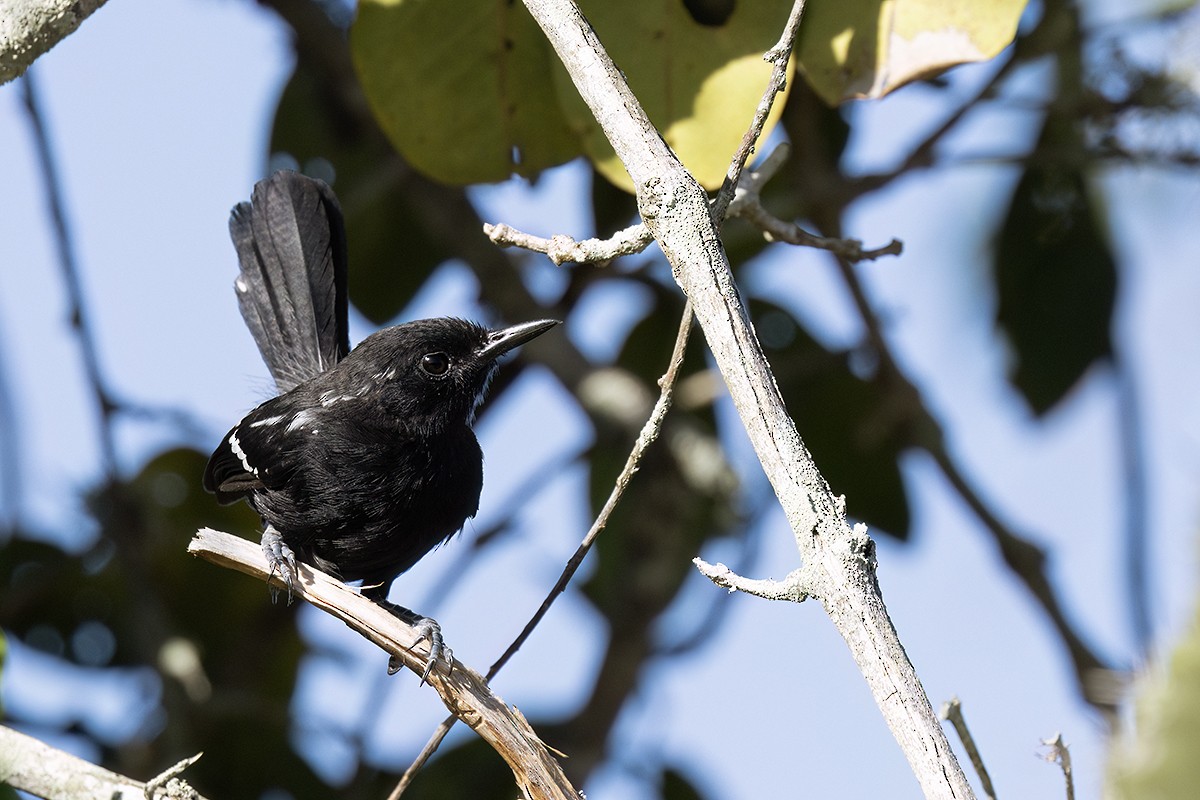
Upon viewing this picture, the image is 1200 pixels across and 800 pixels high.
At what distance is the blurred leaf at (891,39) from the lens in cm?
239

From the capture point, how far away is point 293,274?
12.3 feet

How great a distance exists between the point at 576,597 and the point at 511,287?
1.15m

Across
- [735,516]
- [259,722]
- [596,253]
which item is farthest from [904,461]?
[596,253]

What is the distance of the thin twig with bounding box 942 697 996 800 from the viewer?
182 cm

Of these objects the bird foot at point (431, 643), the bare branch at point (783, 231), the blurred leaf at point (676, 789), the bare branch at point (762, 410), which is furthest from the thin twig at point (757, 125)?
the blurred leaf at point (676, 789)

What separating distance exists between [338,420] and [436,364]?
358 millimetres

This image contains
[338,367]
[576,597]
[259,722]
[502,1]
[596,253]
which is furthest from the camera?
[576,597]

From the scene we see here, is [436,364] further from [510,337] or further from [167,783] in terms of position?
[167,783]

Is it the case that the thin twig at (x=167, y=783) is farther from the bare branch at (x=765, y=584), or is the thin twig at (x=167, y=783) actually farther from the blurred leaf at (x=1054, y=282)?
the blurred leaf at (x=1054, y=282)

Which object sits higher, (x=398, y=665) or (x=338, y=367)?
(x=338, y=367)

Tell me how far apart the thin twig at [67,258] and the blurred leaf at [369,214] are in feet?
3.10

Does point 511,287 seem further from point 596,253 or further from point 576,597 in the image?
point 596,253

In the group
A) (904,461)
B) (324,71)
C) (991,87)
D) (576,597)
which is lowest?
(904,461)

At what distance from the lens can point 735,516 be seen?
4.15m
